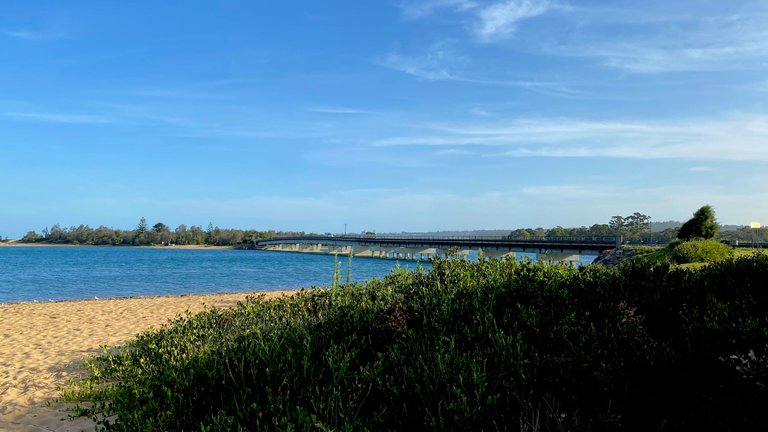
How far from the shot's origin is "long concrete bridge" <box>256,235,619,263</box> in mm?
64625

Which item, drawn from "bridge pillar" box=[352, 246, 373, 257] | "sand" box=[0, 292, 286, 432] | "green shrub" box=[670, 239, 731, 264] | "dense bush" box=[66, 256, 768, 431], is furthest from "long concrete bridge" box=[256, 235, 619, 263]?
"sand" box=[0, 292, 286, 432]

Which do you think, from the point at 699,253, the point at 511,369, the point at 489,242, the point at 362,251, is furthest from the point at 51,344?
the point at 362,251

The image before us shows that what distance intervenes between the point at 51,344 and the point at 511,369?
15.7m

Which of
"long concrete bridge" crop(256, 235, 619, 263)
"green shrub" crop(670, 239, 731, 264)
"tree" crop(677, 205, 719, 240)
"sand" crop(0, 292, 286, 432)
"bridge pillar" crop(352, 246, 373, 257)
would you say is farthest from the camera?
"bridge pillar" crop(352, 246, 373, 257)

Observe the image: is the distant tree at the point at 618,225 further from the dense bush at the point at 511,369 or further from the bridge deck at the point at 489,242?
the dense bush at the point at 511,369

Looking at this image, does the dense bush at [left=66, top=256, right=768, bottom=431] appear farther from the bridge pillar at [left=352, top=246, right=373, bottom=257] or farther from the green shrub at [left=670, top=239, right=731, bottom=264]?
the bridge pillar at [left=352, top=246, right=373, bottom=257]

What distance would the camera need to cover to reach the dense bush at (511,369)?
3.58m

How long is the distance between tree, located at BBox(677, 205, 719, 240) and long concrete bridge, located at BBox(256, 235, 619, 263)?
8325 mm

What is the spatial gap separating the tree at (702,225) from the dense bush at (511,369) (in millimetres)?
34148

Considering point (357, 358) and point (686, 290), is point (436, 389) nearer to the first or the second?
point (357, 358)

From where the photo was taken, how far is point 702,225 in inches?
1431

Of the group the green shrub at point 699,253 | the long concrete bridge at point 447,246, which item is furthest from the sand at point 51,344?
the green shrub at point 699,253

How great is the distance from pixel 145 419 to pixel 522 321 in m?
3.79

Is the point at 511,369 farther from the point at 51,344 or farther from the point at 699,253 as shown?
the point at 699,253
